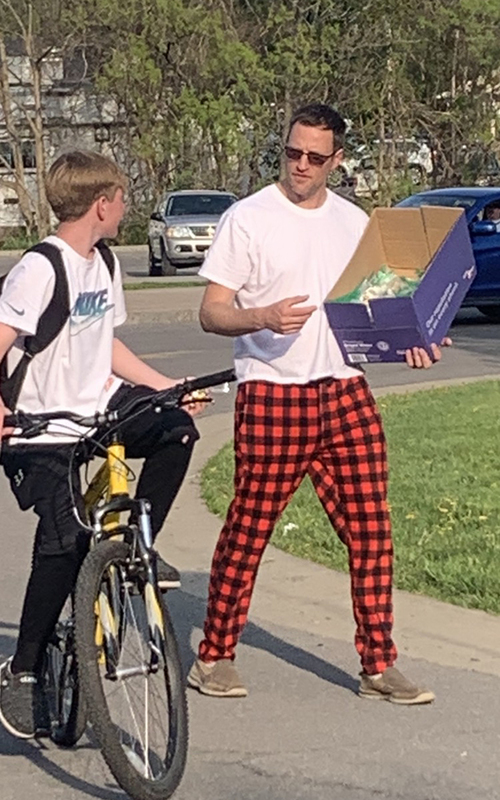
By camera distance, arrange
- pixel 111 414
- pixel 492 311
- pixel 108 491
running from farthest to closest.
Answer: pixel 492 311 → pixel 108 491 → pixel 111 414

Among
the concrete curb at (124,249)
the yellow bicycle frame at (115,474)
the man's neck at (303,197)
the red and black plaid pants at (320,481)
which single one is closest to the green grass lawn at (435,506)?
the red and black plaid pants at (320,481)

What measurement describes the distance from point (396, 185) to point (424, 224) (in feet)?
133

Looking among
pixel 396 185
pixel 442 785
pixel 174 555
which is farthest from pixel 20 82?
pixel 442 785

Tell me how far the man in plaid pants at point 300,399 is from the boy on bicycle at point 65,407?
1.39ft

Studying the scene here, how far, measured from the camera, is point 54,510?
15.8ft

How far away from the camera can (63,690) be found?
16.0 feet

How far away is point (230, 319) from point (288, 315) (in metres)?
0.34

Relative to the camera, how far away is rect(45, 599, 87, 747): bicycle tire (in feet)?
15.8

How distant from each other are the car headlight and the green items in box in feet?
84.6

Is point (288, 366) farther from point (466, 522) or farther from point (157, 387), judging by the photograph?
point (466, 522)

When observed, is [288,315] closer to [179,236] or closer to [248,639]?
[248,639]

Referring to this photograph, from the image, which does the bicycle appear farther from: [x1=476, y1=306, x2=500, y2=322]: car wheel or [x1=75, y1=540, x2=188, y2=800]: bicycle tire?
[x1=476, y1=306, x2=500, y2=322]: car wheel

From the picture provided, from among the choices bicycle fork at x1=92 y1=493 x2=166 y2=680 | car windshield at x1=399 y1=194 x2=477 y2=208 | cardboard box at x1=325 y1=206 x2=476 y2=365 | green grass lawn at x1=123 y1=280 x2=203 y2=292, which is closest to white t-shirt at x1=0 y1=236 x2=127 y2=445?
bicycle fork at x1=92 y1=493 x2=166 y2=680

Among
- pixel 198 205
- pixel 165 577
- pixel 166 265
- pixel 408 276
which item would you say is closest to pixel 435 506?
pixel 408 276
